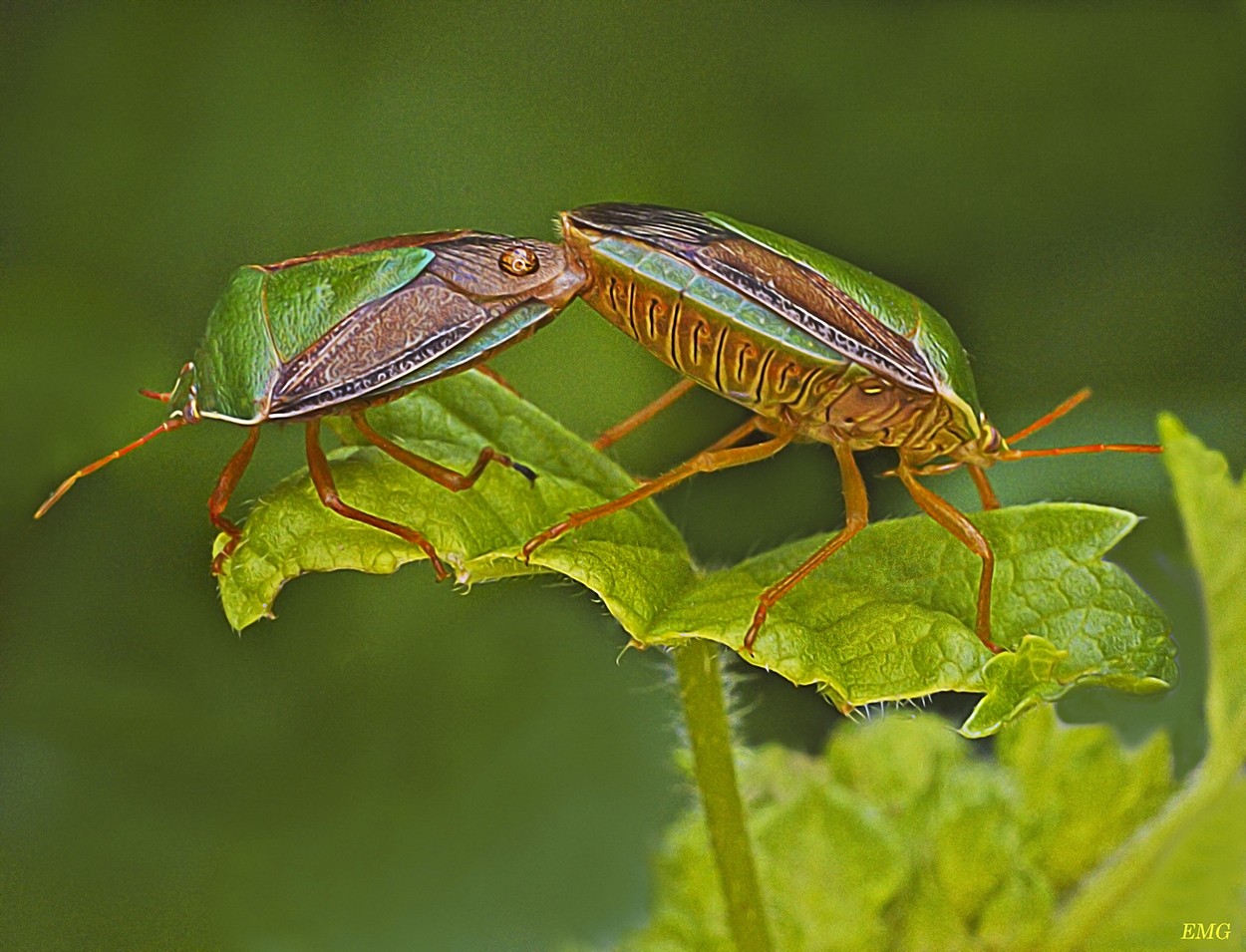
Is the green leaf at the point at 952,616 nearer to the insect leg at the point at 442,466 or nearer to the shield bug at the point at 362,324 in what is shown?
the insect leg at the point at 442,466

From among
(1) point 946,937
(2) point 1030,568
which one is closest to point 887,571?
(2) point 1030,568

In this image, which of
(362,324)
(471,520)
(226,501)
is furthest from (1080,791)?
(226,501)

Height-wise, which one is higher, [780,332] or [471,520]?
[780,332]

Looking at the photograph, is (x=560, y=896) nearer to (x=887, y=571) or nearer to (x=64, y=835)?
(x=64, y=835)

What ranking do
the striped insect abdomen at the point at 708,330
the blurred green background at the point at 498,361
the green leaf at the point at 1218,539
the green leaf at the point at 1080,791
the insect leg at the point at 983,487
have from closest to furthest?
the green leaf at the point at 1218,539 → the green leaf at the point at 1080,791 → the striped insect abdomen at the point at 708,330 → the insect leg at the point at 983,487 → the blurred green background at the point at 498,361

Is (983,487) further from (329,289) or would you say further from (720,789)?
(329,289)

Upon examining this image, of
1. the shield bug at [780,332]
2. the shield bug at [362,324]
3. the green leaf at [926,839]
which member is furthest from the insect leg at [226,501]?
the green leaf at [926,839]
